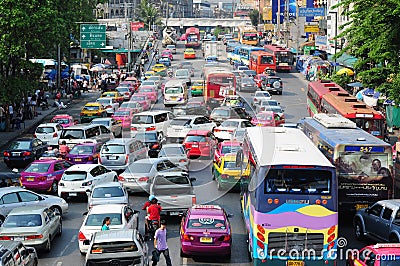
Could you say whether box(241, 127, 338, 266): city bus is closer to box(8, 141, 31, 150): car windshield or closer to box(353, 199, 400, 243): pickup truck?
box(353, 199, 400, 243): pickup truck

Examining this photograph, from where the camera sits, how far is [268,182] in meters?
17.8

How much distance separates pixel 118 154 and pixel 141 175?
478cm

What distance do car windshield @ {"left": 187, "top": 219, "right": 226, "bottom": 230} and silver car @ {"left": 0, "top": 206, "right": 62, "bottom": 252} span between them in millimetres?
4366

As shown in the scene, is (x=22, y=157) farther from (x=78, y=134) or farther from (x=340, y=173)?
(x=340, y=173)

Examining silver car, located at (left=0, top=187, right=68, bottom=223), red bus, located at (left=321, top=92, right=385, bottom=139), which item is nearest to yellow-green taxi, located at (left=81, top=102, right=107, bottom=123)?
red bus, located at (left=321, top=92, right=385, bottom=139)

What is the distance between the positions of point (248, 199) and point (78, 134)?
18812 mm

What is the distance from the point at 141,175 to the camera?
28531 millimetres

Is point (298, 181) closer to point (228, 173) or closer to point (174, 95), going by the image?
point (228, 173)

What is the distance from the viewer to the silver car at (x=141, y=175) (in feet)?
93.2

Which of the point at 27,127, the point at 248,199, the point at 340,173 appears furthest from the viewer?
the point at 27,127

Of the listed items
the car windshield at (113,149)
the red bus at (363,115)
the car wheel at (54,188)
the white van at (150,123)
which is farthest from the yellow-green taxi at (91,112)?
the car wheel at (54,188)

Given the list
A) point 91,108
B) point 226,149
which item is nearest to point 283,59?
point 91,108

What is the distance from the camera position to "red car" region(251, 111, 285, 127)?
43.4 meters

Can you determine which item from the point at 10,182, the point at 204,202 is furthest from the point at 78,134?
the point at 204,202
